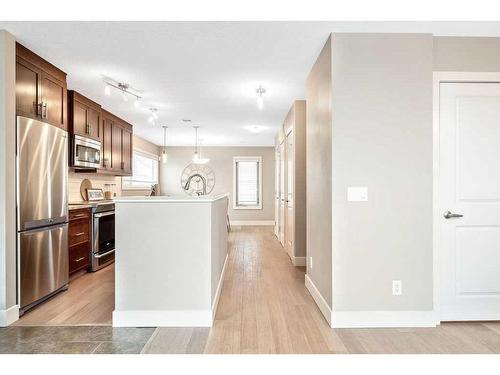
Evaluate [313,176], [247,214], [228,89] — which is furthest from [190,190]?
[313,176]

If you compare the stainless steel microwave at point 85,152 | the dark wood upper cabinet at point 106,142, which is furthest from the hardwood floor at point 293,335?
the dark wood upper cabinet at point 106,142

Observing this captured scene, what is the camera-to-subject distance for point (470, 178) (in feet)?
8.66

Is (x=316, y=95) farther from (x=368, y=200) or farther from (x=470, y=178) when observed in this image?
(x=470, y=178)

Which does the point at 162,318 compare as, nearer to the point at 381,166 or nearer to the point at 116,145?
the point at 381,166

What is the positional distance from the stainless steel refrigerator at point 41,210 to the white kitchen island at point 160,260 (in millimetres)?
938

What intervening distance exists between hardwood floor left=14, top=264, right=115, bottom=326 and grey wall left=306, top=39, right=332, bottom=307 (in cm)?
196

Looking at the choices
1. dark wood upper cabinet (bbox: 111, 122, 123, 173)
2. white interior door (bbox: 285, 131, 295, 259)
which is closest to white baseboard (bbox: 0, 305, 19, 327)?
dark wood upper cabinet (bbox: 111, 122, 123, 173)

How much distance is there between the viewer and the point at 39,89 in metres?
3.07

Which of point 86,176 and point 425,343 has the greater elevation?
point 86,176

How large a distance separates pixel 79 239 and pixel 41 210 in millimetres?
1113

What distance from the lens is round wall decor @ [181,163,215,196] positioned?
9508 mm

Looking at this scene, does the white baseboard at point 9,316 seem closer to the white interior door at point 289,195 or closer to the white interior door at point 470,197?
the white interior door at point 289,195

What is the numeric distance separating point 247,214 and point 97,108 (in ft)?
18.7

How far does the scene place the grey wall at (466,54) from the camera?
2631 mm
